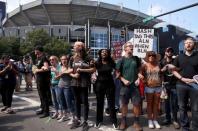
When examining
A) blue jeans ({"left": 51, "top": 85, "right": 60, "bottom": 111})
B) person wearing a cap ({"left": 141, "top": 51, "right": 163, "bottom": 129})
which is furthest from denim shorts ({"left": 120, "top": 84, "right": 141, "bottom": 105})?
blue jeans ({"left": 51, "top": 85, "right": 60, "bottom": 111})

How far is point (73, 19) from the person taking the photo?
102 meters

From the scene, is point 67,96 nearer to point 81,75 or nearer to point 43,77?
point 81,75

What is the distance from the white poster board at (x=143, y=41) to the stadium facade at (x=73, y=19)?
2996 inches

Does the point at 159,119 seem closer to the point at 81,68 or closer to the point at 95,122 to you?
the point at 95,122

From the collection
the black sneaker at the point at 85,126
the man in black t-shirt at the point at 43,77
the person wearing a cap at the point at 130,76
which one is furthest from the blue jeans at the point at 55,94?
the person wearing a cap at the point at 130,76

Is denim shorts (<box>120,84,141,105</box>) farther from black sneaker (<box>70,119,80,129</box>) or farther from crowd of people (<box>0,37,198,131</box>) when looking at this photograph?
black sneaker (<box>70,119,80,129</box>)

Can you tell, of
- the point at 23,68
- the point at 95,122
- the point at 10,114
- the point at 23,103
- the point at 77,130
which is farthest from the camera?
the point at 23,68

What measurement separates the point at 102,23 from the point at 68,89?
81951 millimetres

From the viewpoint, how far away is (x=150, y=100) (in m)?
8.25

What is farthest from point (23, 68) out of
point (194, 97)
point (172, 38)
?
point (172, 38)

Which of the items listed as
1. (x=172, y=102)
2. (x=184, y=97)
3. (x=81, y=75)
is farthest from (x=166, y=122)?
(x=81, y=75)

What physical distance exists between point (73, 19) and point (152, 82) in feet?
312

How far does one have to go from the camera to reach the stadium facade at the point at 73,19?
296 ft

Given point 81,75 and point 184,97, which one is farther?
point 81,75
